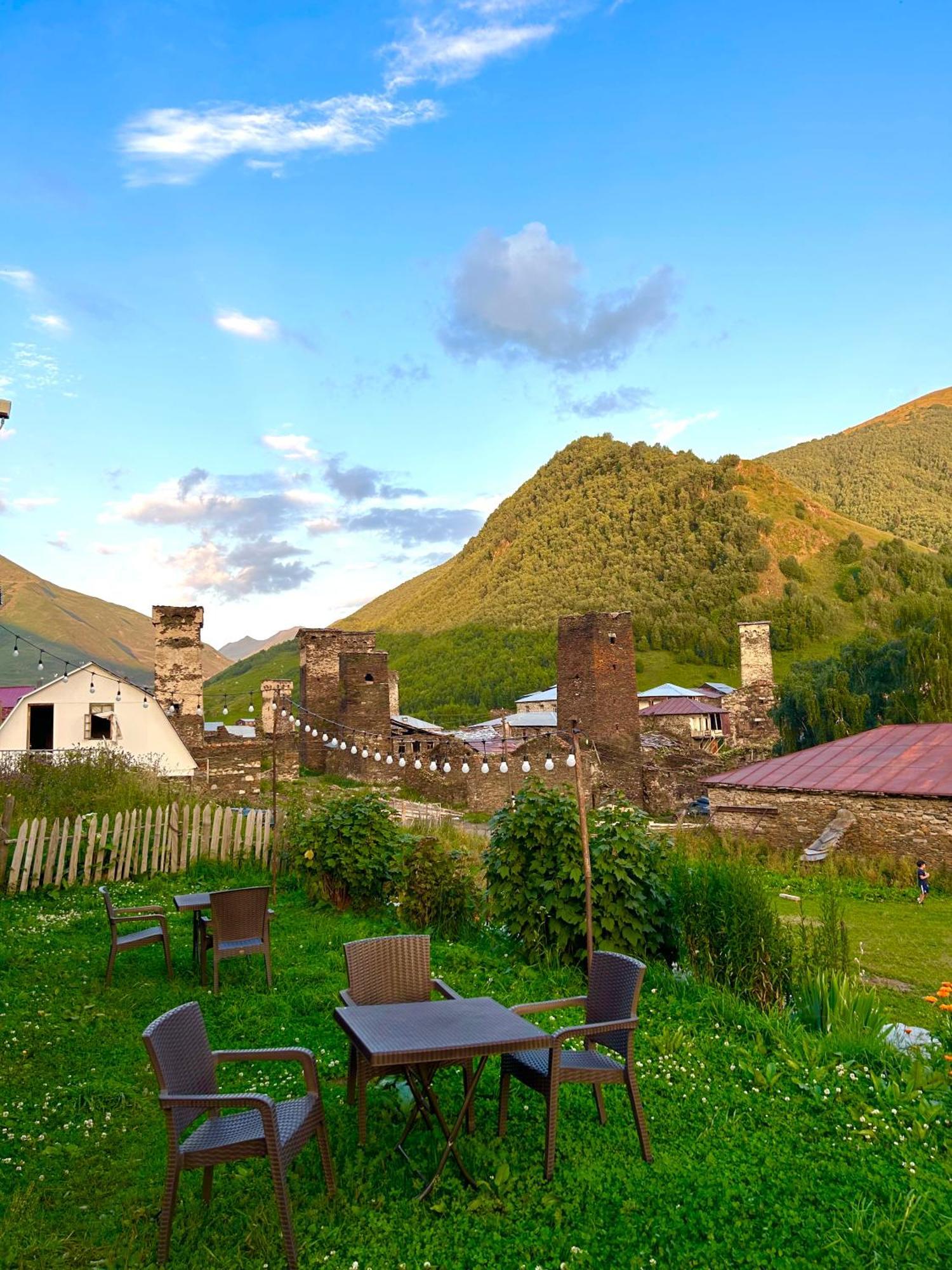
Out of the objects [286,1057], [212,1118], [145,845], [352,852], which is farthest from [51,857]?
[286,1057]

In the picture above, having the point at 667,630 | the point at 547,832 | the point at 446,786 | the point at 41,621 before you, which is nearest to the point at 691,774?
the point at 446,786

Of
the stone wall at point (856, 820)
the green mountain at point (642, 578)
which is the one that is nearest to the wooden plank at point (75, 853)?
the stone wall at point (856, 820)

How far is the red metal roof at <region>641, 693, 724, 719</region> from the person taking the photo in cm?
4391

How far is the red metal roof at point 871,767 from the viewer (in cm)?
1700

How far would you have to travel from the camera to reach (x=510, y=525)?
10931 centimetres

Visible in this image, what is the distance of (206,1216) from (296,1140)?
1.75 feet

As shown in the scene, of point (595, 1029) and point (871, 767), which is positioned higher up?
point (871, 767)

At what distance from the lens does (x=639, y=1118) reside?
4.20 m

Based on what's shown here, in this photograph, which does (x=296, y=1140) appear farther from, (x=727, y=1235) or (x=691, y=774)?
(x=691, y=774)

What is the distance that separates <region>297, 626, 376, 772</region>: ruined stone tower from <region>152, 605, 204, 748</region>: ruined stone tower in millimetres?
2906

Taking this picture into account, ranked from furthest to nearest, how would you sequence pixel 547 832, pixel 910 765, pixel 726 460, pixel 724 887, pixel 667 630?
pixel 726 460 < pixel 667 630 < pixel 910 765 < pixel 547 832 < pixel 724 887

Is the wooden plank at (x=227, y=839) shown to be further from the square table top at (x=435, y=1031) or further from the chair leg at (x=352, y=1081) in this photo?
the square table top at (x=435, y=1031)

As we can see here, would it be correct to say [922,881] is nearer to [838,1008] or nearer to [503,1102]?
[838,1008]

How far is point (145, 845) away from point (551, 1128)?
9.24m
